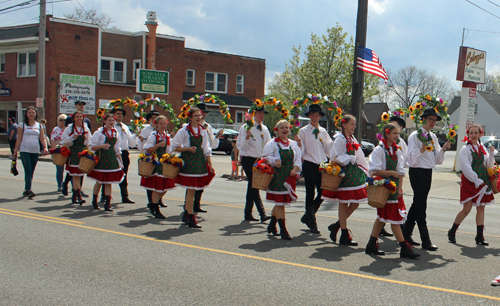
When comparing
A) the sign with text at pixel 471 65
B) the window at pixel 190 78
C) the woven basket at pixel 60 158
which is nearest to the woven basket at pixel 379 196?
the woven basket at pixel 60 158

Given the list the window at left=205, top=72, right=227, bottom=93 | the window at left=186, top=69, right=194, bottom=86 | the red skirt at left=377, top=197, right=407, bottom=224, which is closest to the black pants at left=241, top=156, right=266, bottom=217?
the red skirt at left=377, top=197, right=407, bottom=224

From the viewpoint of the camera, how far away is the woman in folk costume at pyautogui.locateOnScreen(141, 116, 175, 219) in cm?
881

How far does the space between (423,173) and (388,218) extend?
1.09m

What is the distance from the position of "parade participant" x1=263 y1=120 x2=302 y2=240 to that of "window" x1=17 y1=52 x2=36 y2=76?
32019mm

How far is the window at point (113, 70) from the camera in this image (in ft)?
121

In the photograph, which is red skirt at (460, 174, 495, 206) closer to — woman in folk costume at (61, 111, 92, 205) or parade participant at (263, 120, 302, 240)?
parade participant at (263, 120, 302, 240)

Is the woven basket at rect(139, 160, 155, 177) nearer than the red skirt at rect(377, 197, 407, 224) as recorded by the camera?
No

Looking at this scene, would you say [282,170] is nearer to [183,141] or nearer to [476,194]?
[183,141]

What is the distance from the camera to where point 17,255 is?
5.91 meters

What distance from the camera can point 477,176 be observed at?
7.05 m

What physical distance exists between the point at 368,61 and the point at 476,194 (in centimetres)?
719

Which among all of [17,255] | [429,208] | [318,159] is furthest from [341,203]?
[429,208]

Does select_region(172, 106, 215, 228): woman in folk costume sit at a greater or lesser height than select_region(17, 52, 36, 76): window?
lesser

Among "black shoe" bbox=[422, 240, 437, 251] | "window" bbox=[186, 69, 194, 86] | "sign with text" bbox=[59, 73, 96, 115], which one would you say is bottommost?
"black shoe" bbox=[422, 240, 437, 251]
